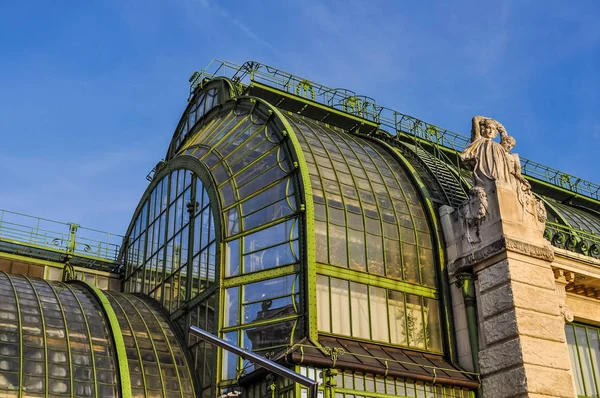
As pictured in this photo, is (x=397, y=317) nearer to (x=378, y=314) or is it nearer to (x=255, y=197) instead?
(x=378, y=314)

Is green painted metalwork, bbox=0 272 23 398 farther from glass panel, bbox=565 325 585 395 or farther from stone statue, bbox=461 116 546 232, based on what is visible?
glass panel, bbox=565 325 585 395

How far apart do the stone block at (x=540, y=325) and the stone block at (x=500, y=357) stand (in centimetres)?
55

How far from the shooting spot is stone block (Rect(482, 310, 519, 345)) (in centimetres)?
2259

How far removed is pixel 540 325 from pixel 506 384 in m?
2.16

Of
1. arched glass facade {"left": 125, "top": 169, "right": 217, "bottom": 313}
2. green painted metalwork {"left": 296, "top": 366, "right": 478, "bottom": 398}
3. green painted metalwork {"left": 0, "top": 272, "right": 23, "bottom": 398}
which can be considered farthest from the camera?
arched glass facade {"left": 125, "top": 169, "right": 217, "bottom": 313}

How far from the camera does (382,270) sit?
24688mm

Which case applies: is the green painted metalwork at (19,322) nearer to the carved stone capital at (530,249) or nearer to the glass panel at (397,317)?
the glass panel at (397,317)

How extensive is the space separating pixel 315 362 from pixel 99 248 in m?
19.2

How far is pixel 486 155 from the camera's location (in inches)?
1008

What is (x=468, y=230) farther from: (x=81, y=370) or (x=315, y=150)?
(x=81, y=370)

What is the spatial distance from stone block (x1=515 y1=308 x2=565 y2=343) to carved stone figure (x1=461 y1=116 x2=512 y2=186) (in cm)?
463

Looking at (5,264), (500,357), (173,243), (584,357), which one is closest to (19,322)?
(173,243)

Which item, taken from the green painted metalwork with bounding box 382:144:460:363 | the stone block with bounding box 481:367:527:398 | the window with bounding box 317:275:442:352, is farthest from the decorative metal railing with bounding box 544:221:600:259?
the stone block with bounding box 481:367:527:398

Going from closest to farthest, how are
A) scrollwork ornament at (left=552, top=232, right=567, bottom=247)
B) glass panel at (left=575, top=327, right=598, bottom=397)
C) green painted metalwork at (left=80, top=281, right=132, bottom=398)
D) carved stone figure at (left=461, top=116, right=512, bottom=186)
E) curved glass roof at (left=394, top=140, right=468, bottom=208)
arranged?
green painted metalwork at (left=80, top=281, right=132, bottom=398) < carved stone figure at (left=461, top=116, right=512, bottom=186) < glass panel at (left=575, top=327, right=598, bottom=397) < scrollwork ornament at (left=552, top=232, right=567, bottom=247) < curved glass roof at (left=394, top=140, right=468, bottom=208)
